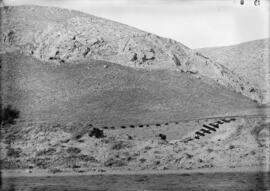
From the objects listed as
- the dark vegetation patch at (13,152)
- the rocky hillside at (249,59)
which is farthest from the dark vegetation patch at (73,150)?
the rocky hillside at (249,59)

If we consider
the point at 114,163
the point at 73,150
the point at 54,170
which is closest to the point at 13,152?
the point at 73,150

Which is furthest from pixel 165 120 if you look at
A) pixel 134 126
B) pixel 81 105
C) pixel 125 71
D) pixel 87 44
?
pixel 87 44

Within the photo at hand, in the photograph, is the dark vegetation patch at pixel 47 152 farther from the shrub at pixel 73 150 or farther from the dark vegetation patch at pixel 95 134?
the dark vegetation patch at pixel 95 134

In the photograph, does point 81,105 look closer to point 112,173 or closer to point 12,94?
point 12,94

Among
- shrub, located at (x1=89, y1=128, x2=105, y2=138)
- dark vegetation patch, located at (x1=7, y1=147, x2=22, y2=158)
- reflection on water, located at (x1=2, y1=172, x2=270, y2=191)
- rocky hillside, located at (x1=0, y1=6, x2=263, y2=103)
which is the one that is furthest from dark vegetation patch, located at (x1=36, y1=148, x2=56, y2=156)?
rocky hillside, located at (x1=0, y1=6, x2=263, y2=103)

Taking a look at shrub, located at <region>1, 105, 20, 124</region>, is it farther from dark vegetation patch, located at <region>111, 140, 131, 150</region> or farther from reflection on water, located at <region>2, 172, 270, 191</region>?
reflection on water, located at <region>2, 172, 270, 191</region>

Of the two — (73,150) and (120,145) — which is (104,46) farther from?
(73,150)
